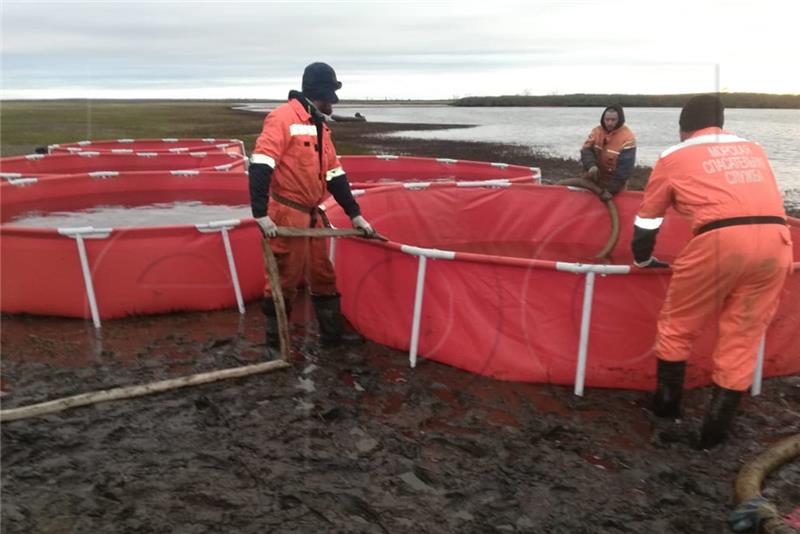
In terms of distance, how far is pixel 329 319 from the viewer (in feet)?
17.6

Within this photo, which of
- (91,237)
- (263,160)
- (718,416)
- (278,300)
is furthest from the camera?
(91,237)

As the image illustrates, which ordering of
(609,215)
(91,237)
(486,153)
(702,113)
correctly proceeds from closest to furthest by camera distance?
(702,113), (91,237), (609,215), (486,153)

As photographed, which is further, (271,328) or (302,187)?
(271,328)

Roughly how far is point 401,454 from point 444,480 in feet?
1.15

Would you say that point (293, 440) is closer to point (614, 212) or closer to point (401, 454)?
point (401, 454)

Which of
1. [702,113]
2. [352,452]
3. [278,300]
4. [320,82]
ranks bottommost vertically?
[352,452]

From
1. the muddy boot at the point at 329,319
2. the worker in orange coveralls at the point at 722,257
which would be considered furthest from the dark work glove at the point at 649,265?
the muddy boot at the point at 329,319

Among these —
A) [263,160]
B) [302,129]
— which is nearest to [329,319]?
[263,160]

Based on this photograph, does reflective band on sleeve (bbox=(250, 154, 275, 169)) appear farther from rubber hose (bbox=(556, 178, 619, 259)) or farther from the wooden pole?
rubber hose (bbox=(556, 178, 619, 259))

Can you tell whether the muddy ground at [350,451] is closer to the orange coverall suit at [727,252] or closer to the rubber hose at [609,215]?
the orange coverall suit at [727,252]

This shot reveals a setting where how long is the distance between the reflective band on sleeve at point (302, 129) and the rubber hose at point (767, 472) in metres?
3.75

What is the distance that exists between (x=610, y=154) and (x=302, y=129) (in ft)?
14.3

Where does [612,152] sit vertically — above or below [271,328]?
above

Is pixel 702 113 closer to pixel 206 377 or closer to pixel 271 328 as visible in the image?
pixel 271 328
